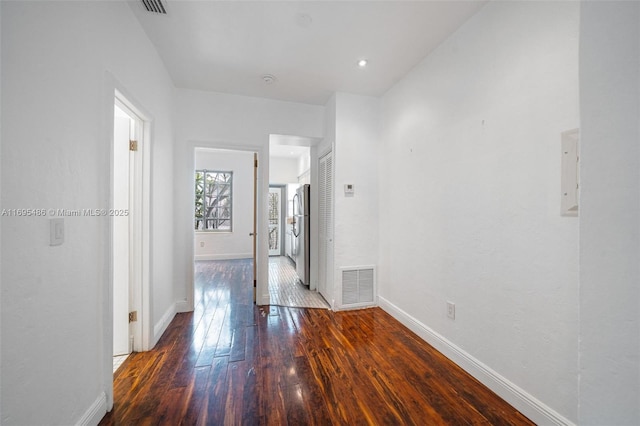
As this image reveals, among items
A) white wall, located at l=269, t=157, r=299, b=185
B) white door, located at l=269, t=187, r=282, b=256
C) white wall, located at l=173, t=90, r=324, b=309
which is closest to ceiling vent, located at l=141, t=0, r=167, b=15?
white wall, located at l=173, t=90, r=324, b=309

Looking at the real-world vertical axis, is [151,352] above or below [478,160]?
below

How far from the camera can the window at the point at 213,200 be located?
6352 millimetres

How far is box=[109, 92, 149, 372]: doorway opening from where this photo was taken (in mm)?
2123

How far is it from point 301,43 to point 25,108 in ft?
6.26

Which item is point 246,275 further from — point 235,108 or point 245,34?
point 245,34

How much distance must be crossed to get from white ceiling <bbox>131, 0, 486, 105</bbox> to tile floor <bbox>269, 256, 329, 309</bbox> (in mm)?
2716

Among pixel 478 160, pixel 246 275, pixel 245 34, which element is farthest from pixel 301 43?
pixel 246 275

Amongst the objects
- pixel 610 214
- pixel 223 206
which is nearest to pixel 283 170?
pixel 223 206

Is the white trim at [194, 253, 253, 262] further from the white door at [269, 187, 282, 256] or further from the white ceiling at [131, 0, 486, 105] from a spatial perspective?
the white ceiling at [131, 0, 486, 105]

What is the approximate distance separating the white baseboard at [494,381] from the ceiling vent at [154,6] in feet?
11.0

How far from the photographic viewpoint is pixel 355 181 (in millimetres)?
3168

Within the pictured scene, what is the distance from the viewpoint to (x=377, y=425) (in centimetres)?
144

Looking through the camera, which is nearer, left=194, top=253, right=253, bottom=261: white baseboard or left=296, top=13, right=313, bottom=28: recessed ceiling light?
left=296, top=13, right=313, bottom=28: recessed ceiling light

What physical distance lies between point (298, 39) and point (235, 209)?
16.5 feet
